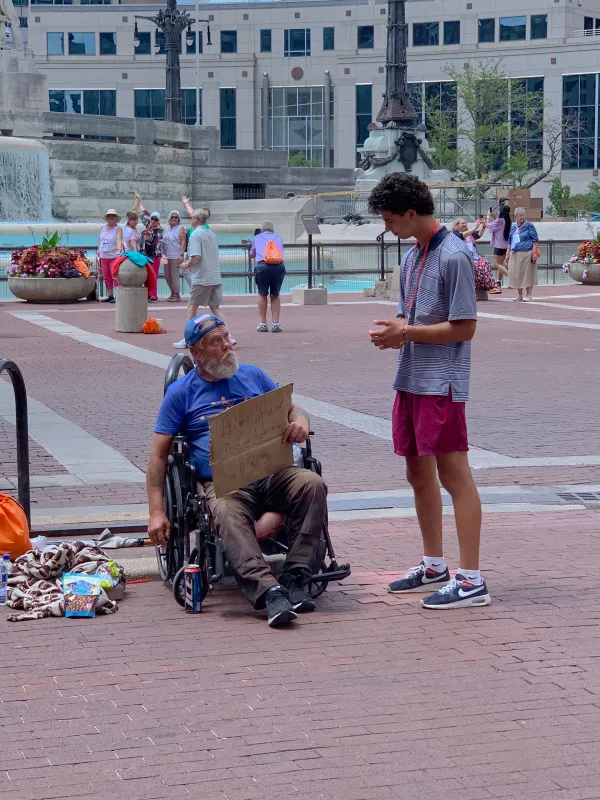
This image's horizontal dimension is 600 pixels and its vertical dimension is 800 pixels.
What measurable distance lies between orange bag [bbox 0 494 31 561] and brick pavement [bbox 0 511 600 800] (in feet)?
1.88

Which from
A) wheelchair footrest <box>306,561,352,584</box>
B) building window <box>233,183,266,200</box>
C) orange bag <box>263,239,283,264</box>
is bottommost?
wheelchair footrest <box>306,561,352,584</box>

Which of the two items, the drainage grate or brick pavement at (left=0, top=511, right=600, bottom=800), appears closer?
brick pavement at (left=0, top=511, right=600, bottom=800)

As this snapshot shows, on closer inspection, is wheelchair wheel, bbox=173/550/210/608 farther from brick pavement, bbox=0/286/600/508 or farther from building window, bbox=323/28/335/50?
building window, bbox=323/28/335/50

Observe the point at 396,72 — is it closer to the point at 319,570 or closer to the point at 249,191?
the point at 249,191

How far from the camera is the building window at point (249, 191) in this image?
6450 centimetres

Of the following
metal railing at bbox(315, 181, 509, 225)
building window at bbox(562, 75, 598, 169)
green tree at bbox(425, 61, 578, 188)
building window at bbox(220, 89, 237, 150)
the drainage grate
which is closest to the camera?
the drainage grate

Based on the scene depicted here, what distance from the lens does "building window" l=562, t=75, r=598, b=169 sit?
82.7 meters

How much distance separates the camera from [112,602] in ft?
19.3

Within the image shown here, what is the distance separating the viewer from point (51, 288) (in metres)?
26.5

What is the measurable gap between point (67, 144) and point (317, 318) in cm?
3221

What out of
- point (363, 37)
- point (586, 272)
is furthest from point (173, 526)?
point (363, 37)

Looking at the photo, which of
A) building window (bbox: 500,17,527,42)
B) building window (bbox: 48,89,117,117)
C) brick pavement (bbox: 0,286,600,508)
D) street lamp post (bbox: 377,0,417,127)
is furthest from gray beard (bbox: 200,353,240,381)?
building window (bbox: 48,89,117,117)

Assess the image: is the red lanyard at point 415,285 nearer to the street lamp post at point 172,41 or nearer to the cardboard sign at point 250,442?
the cardboard sign at point 250,442

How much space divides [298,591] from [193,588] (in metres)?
0.46
